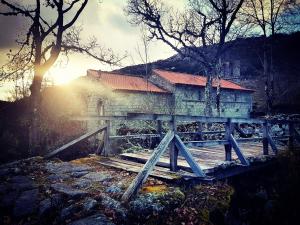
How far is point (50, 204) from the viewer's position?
4.05 m

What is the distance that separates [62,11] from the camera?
1172 cm

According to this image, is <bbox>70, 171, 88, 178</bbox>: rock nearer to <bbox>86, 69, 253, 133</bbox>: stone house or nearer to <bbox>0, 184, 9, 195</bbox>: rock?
<bbox>0, 184, 9, 195</bbox>: rock

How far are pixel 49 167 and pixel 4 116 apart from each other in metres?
7.58

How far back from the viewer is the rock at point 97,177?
17.2 ft

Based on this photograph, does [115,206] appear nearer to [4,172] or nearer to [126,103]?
[4,172]

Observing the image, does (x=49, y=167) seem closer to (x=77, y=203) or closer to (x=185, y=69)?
(x=77, y=203)

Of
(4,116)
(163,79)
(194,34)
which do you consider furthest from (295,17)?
(4,116)

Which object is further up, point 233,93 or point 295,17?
point 295,17

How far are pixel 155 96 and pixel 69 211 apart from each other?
71.3 ft

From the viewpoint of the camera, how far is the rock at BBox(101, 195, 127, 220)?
367 centimetres

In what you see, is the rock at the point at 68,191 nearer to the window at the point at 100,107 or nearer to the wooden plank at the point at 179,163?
the wooden plank at the point at 179,163

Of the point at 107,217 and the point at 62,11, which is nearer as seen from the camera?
the point at 107,217

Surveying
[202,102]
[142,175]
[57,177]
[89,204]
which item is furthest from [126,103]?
[89,204]

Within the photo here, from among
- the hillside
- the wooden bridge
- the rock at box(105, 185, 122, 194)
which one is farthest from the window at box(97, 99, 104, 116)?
the rock at box(105, 185, 122, 194)
